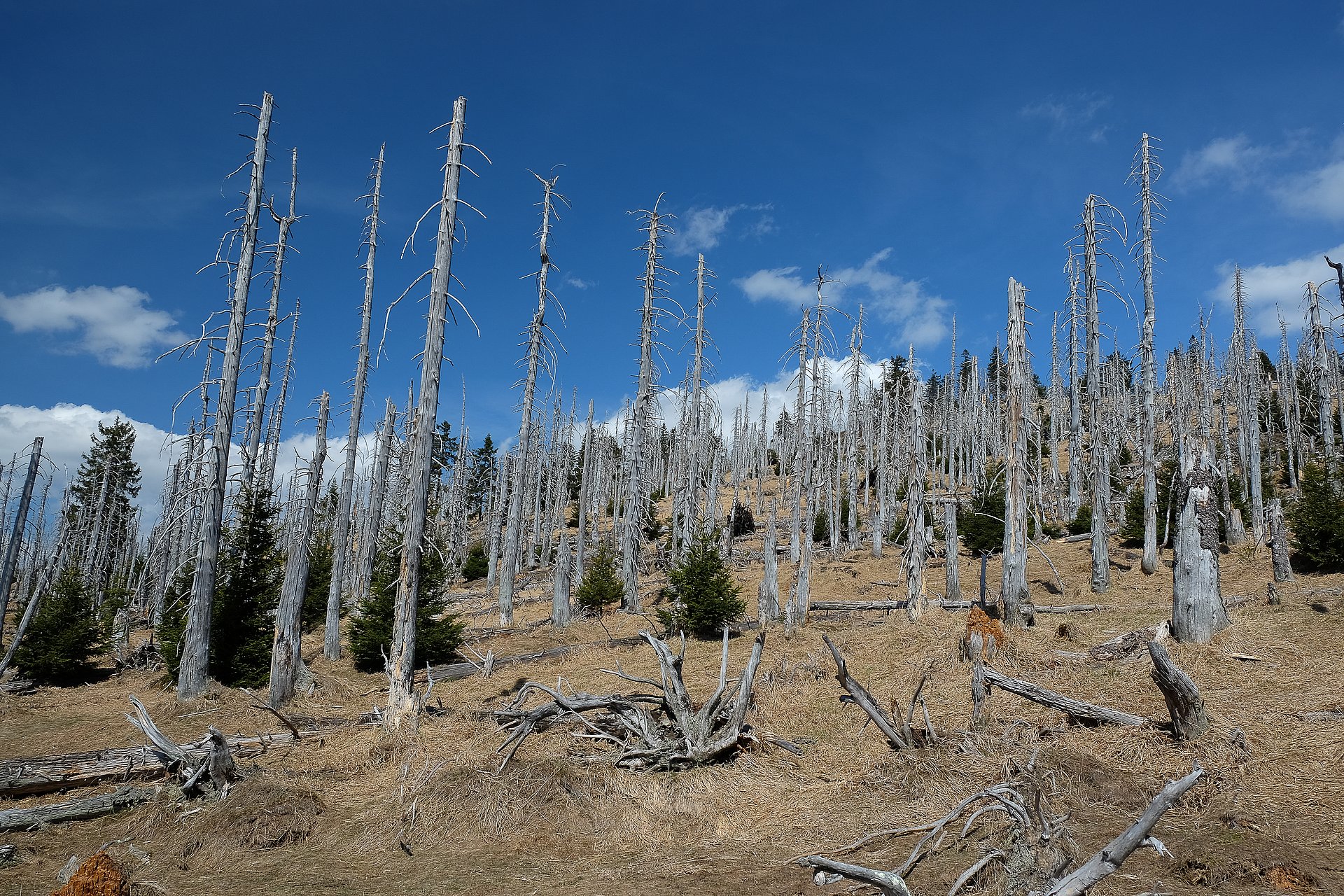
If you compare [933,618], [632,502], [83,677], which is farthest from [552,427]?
[933,618]

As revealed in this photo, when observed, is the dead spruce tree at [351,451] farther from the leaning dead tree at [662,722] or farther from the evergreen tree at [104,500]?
the evergreen tree at [104,500]

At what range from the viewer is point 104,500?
39438mm

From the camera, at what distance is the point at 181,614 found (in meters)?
17.0

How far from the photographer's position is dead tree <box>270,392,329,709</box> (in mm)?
13258

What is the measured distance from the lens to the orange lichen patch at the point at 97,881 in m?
4.94

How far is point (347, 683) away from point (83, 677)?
9406 millimetres

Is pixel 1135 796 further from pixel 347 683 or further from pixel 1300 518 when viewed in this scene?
pixel 1300 518

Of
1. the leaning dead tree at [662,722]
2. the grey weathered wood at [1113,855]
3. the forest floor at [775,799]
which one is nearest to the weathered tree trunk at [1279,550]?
the forest floor at [775,799]

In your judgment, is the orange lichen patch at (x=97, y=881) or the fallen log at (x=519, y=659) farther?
the fallen log at (x=519, y=659)

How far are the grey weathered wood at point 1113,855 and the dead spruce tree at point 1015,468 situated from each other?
40.3ft

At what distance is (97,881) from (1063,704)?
30.2 ft

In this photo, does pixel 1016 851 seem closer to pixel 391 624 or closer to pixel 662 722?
pixel 662 722

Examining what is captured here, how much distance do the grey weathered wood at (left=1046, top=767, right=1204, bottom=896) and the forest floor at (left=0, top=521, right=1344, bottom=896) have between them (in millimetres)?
1660

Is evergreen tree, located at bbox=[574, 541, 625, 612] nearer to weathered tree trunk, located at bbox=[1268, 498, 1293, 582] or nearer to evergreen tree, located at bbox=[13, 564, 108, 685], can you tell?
evergreen tree, located at bbox=[13, 564, 108, 685]
